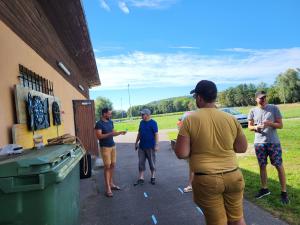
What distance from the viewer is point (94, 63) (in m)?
14.5

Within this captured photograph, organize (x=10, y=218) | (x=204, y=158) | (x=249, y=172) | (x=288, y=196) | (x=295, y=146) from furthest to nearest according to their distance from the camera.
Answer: (x=295, y=146)
(x=249, y=172)
(x=288, y=196)
(x=204, y=158)
(x=10, y=218)

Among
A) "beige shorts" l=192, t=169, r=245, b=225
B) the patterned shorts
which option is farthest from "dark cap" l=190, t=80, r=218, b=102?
the patterned shorts

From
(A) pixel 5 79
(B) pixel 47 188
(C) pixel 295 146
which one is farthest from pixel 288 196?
(C) pixel 295 146

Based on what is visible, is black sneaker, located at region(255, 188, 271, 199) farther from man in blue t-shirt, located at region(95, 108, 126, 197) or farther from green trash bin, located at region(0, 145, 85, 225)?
green trash bin, located at region(0, 145, 85, 225)

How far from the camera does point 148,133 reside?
7477mm

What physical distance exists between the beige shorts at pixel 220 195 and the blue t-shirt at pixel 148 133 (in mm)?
4443

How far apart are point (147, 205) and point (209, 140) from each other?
3157 millimetres

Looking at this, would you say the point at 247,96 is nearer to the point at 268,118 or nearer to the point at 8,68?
the point at 268,118

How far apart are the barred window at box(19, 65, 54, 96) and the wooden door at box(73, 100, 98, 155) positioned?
4.26 metres

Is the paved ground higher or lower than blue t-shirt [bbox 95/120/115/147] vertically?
lower

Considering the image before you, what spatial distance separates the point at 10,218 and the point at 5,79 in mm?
2436

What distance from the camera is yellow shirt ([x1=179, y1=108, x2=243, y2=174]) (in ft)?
9.73

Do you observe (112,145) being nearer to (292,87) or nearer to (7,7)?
(7,7)

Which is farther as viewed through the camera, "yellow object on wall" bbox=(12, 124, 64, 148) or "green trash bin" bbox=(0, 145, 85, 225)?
"yellow object on wall" bbox=(12, 124, 64, 148)
